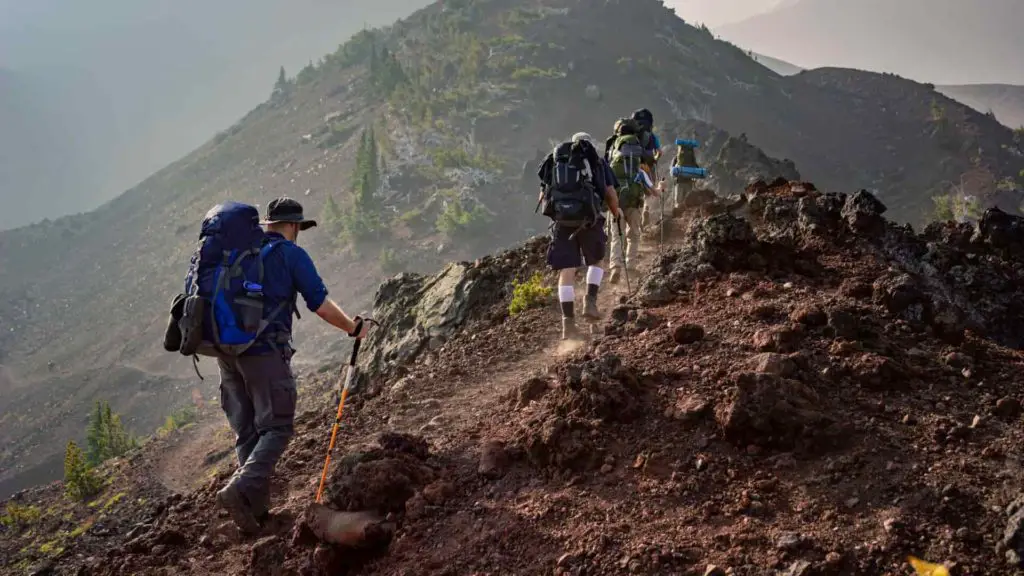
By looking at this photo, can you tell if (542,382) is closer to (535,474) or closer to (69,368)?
(535,474)

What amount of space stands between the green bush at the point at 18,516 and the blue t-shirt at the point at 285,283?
25518 mm

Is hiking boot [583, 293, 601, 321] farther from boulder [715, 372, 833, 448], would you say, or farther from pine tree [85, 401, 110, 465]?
pine tree [85, 401, 110, 465]

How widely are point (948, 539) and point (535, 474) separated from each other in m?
2.48

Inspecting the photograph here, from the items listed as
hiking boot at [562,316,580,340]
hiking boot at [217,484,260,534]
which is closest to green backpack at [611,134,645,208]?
hiking boot at [562,316,580,340]

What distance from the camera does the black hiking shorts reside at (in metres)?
7.86

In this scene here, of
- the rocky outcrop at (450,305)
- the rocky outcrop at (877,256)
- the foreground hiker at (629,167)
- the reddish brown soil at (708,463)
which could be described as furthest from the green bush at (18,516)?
the rocky outcrop at (877,256)

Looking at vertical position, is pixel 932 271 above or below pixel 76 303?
below

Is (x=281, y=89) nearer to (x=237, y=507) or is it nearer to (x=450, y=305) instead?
(x=450, y=305)

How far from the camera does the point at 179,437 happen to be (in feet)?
92.8

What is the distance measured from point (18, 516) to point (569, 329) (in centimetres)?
2584

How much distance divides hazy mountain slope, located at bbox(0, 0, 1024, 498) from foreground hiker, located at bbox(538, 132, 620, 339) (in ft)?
146

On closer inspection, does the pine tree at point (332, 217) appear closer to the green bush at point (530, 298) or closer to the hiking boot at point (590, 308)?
the green bush at point (530, 298)

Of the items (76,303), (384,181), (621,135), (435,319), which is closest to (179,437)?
(435,319)

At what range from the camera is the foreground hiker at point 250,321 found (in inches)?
189
